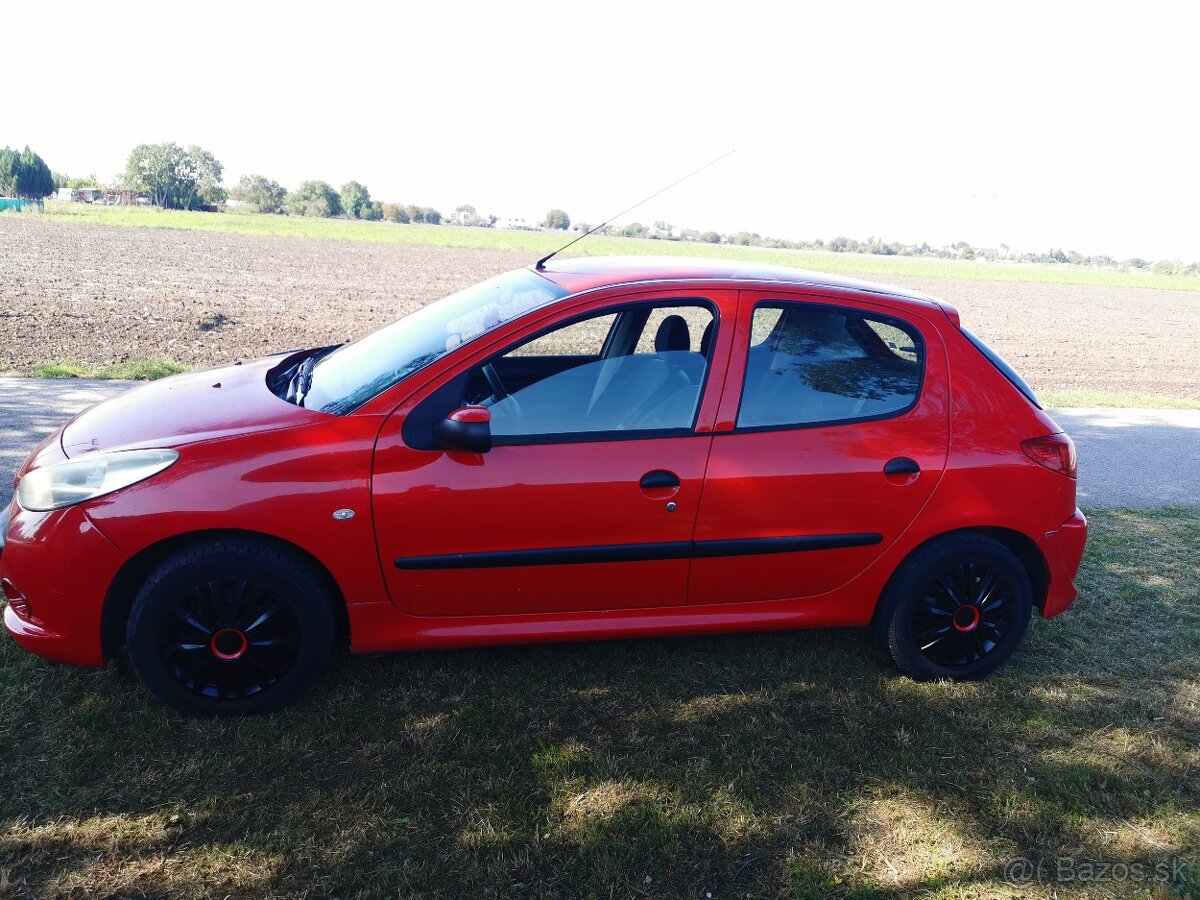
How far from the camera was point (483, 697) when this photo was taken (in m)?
3.52

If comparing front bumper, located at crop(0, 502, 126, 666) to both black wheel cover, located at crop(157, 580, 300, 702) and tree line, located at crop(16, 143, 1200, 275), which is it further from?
tree line, located at crop(16, 143, 1200, 275)

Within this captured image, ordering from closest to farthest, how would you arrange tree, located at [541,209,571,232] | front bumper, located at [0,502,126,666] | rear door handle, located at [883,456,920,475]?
front bumper, located at [0,502,126,666]
rear door handle, located at [883,456,920,475]
tree, located at [541,209,571,232]

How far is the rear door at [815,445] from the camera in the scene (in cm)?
348

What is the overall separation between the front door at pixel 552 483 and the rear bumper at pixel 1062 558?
1589 millimetres

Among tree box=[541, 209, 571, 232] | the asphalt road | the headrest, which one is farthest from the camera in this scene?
tree box=[541, 209, 571, 232]

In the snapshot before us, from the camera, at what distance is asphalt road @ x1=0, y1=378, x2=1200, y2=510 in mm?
6523

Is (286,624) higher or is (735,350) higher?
(735,350)

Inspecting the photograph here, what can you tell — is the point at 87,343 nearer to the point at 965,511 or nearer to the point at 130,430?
the point at 130,430

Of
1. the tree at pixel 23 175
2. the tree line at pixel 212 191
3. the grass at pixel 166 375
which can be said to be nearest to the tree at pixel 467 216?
the tree line at pixel 212 191

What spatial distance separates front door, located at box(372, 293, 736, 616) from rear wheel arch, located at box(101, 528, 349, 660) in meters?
0.34

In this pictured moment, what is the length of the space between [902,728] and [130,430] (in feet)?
10.2

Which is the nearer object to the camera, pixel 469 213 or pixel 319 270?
pixel 319 270

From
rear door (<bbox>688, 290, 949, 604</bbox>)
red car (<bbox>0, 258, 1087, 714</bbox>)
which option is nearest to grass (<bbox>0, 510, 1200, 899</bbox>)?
red car (<bbox>0, 258, 1087, 714</bbox>)

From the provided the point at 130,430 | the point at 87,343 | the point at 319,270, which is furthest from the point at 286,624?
the point at 319,270
